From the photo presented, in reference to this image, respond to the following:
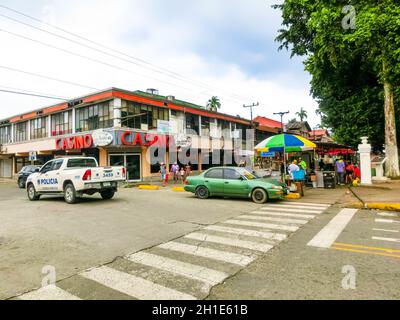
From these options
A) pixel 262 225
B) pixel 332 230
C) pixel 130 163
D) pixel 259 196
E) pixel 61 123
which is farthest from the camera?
pixel 61 123

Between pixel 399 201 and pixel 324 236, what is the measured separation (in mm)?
5999

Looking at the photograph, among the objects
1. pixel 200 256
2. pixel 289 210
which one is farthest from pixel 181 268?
pixel 289 210

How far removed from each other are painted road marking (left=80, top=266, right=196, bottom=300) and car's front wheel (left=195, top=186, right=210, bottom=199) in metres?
8.48

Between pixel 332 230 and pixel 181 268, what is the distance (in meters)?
4.17

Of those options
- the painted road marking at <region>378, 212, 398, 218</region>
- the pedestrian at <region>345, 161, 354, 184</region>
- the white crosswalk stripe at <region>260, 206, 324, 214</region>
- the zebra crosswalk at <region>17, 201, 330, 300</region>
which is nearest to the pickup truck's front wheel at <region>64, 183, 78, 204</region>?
the zebra crosswalk at <region>17, 201, 330, 300</region>

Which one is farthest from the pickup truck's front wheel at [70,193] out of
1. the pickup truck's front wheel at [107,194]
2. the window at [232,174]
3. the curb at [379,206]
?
the curb at [379,206]

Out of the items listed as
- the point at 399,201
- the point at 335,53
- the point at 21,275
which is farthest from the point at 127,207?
the point at 335,53

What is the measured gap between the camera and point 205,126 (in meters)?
35.8

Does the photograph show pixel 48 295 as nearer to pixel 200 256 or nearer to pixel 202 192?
pixel 200 256

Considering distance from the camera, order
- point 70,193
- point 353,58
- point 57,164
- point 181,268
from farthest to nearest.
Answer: point 353,58
point 57,164
point 70,193
point 181,268

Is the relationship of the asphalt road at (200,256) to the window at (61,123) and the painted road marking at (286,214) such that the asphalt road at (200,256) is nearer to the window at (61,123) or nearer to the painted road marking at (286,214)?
the painted road marking at (286,214)

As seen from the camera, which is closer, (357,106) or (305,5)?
(305,5)
